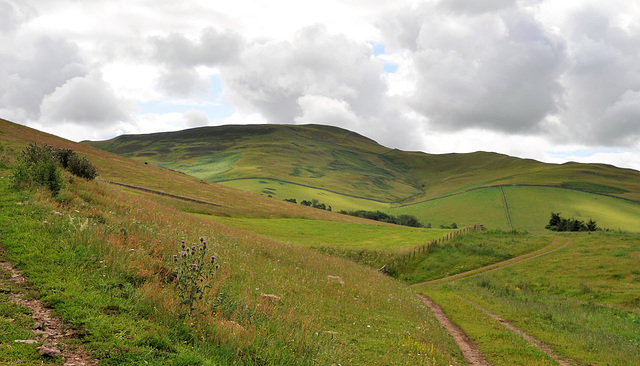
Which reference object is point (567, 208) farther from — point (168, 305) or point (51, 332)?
point (51, 332)

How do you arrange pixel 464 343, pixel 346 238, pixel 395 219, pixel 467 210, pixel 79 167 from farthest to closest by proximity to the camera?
pixel 467 210 → pixel 395 219 → pixel 346 238 → pixel 79 167 → pixel 464 343

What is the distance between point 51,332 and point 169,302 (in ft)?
7.15

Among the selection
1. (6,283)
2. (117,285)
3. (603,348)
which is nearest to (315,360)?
(117,285)

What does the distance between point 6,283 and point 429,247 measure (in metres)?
52.4

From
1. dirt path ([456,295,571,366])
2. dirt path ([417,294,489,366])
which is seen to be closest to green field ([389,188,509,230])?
dirt path ([456,295,571,366])

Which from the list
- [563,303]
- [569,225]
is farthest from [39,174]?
[569,225]

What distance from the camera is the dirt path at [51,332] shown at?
5.97m

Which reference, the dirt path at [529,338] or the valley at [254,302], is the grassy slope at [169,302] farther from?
the dirt path at [529,338]

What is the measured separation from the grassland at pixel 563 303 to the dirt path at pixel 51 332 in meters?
14.3

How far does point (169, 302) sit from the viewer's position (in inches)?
322

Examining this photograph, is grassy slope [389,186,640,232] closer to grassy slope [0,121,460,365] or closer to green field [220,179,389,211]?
green field [220,179,389,211]

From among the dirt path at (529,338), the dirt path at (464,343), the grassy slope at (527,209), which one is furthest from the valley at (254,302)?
the grassy slope at (527,209)

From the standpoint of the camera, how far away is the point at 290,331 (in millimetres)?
9664

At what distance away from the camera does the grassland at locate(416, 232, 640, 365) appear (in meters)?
15.9
